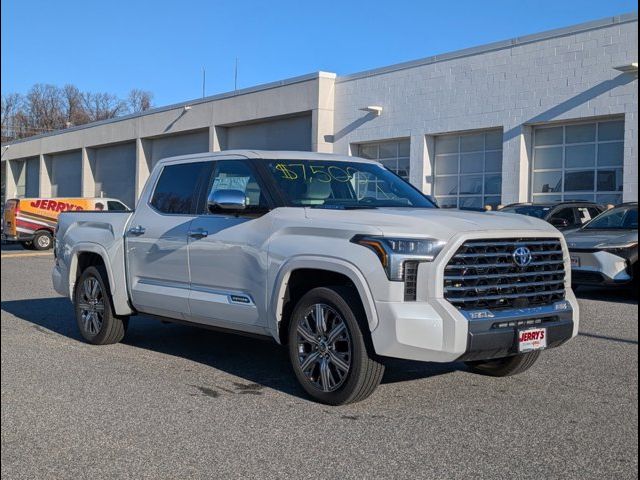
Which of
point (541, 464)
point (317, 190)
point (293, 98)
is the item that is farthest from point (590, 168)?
point (541, 464)

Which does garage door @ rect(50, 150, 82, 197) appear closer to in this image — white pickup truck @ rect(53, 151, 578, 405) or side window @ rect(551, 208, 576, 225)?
side window @ rect(551, 208, 576, 225)

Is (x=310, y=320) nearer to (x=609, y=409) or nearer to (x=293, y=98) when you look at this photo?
(x=609, y=409)

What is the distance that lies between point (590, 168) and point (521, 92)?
2984 mm

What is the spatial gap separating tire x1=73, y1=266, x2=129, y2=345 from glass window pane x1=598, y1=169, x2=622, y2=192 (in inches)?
624

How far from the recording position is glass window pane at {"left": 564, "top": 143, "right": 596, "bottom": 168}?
21.2 meters

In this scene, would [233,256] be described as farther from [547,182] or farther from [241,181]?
[547,182]

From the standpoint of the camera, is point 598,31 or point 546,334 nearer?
point 546,334

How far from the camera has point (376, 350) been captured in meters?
5.30

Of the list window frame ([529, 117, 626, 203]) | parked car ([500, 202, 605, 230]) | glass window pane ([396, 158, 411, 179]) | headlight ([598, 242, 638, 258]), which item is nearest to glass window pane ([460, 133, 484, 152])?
window frame ([529, 117, 626, 203])

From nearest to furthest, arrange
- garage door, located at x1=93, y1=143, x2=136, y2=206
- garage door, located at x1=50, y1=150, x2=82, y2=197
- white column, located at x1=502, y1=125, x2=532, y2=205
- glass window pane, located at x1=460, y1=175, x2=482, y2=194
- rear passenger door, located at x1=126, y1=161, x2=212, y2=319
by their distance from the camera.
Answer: rear passenger door, located at x1=126, y1=161, x2=212, y2=319 → white column, located at x1=502, y1=125, x2=532, y2=205 → glass window pane, located at x1=460, y1=175, x2=482, y2=194 → garage door, located at x1=93, y1=143, x2=136, y2=206 → garage door, located at x1=50, y1=150, x2=82, y2=197

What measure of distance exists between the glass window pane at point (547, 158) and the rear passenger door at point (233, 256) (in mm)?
16831

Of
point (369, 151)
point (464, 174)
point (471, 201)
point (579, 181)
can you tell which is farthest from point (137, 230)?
point (369, 151)

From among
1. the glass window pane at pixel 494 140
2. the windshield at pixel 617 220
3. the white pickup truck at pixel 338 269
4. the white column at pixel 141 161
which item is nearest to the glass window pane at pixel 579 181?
the glass window pane at pixel 494 140

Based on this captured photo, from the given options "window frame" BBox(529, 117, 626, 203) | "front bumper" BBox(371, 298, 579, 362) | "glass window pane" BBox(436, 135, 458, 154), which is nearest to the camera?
"front bumper" BBox(371, 298, 579, 362)
